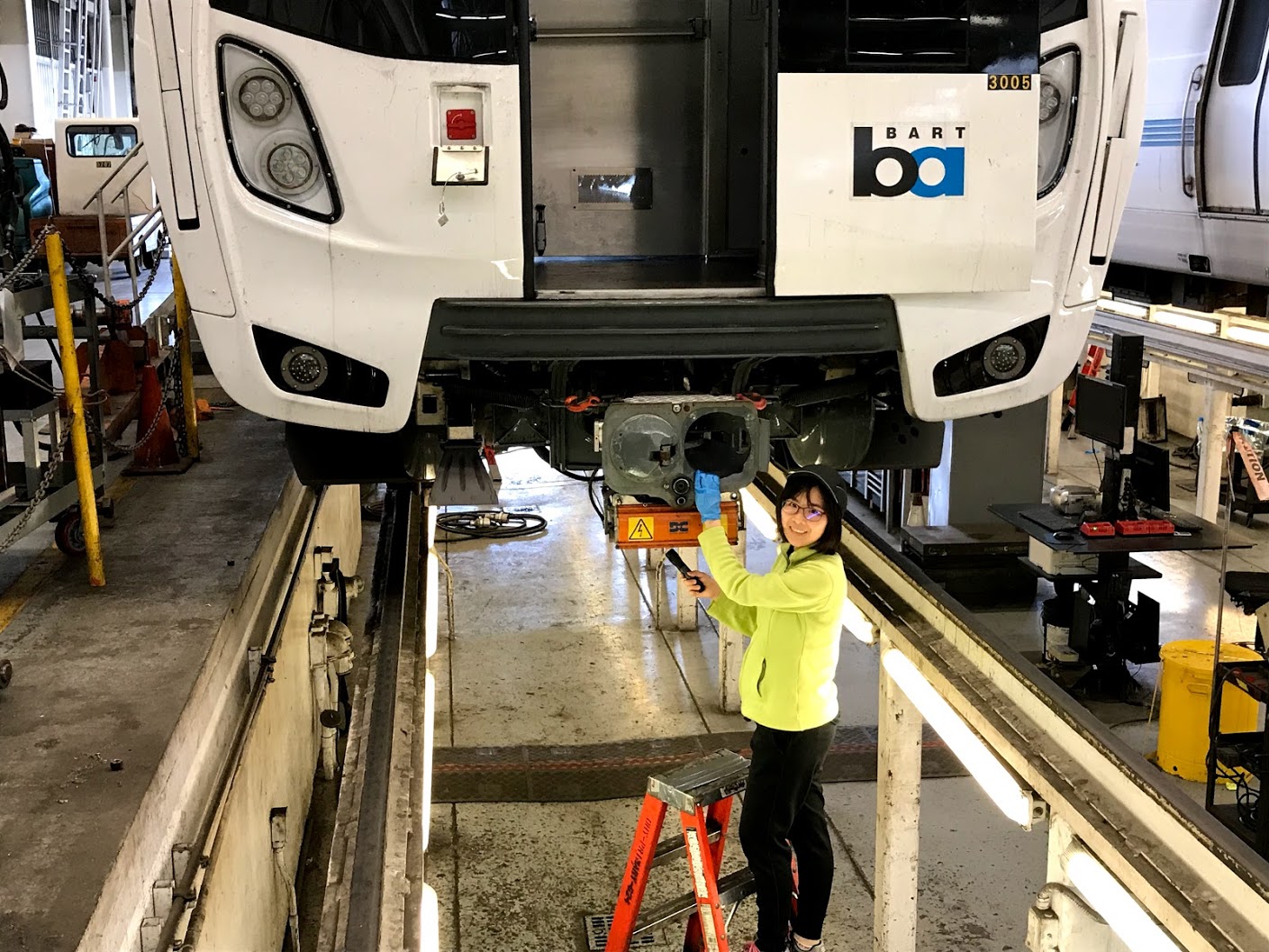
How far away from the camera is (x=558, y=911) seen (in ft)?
16.1

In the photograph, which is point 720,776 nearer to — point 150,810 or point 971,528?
point 150,810

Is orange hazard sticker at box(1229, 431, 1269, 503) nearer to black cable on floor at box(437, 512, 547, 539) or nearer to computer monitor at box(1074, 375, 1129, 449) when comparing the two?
computer monitor at box(1074, 375, 1129, 449)

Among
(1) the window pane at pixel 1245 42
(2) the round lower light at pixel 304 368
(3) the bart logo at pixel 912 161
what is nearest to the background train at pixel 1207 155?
(1) the window pane at pixel 1245 42

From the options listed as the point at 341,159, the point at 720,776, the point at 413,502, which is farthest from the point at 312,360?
the point at 413,502

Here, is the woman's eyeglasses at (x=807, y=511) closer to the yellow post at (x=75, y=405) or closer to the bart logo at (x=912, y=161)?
the bart logo at (x=912, y=161)

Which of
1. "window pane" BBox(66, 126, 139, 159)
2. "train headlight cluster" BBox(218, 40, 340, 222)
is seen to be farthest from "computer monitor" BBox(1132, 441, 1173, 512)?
"window pane" BBox(66, 126, 139, 159)

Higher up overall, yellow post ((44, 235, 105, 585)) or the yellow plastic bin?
yellow post ((44, 235, 105, 585))

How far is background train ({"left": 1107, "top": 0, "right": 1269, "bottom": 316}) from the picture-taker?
7.68 m

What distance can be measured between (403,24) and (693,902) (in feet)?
9.21

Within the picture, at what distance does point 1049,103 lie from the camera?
3.45 m

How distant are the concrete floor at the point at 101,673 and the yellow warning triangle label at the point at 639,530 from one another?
4.03 feet

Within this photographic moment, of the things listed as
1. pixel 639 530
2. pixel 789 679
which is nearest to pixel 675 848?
pixel 789 679

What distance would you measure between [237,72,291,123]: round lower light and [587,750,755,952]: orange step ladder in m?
2.28

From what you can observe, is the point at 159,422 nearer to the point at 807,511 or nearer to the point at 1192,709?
the point at 807,511
